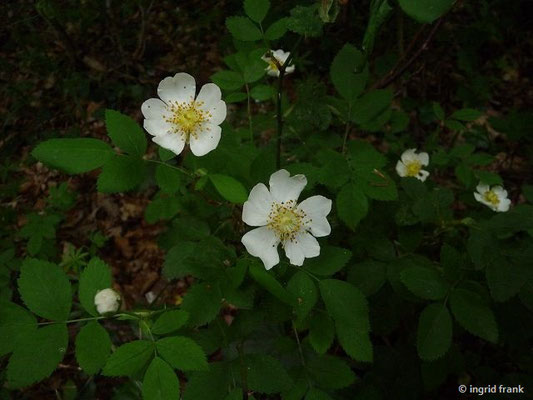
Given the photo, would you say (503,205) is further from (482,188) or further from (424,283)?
(424,283)

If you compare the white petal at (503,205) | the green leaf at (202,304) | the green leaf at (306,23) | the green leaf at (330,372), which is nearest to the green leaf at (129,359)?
the green leaf at (202,304)

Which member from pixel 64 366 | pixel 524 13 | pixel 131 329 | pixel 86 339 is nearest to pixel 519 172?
pixel 524 13

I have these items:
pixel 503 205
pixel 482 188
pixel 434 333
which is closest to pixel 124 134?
pixel 434 333

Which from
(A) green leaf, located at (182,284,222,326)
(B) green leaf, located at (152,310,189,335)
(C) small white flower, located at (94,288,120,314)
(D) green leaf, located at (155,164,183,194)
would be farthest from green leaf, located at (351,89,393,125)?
(C) small white flower, located at (94,288,120,314)

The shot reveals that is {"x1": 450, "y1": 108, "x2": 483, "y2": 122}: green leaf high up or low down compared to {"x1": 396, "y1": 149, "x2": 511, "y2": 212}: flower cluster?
up

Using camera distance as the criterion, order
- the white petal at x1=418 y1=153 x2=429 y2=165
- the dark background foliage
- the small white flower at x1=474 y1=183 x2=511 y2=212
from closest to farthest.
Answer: the small white flower at x1=474 y1=183 x2=511 y2=212 → the white petal at x1=418 y1=153 x2=429 y2=165 → the dark background foliage

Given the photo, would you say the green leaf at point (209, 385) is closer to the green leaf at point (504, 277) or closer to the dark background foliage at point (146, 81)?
the green leaf at point (504, 277)

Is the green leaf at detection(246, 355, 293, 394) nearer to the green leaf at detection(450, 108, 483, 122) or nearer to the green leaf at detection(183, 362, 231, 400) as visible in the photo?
Answer: the green leaf at detection(183, 362, 231, 400)
